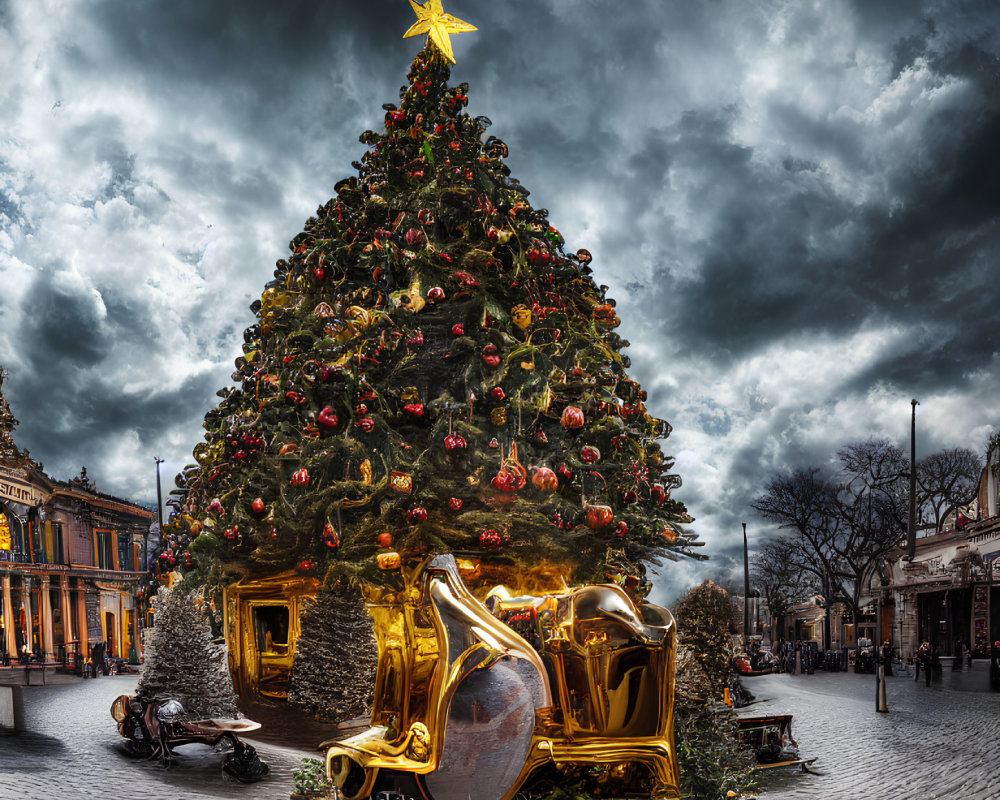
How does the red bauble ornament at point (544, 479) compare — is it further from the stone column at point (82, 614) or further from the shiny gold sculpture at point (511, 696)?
the stone column at point (82, 614)

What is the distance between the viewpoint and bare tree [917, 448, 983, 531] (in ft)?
108

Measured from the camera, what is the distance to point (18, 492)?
13.1 meters

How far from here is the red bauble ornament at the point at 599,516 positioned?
21.4ft

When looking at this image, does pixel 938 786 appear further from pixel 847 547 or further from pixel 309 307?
pixel 847 547

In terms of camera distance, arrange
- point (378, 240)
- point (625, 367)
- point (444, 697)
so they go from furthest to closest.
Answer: point (625, 367), point (378, 240), point (444, 697)

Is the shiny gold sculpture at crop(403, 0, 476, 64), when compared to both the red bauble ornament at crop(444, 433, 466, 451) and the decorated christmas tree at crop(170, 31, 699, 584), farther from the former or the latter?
the red bauble ornament at crop(444, 433, 466, 451)

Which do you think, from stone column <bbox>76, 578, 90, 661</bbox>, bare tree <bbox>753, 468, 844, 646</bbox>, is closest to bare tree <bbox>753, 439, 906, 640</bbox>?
bare tree <bbox>753, 468, 844, 646</bbox>

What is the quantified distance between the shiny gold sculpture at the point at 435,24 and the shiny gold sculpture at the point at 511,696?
5.96 m

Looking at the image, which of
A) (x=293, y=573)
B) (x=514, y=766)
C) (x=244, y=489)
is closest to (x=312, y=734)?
(x=293, y=573)

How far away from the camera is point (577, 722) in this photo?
227 inches

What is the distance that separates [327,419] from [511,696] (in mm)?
2804

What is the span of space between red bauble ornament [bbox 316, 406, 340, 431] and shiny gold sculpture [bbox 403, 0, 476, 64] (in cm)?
445

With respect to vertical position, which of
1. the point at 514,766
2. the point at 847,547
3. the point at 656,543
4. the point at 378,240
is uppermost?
the point at 378,240

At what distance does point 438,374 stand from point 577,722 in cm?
327
